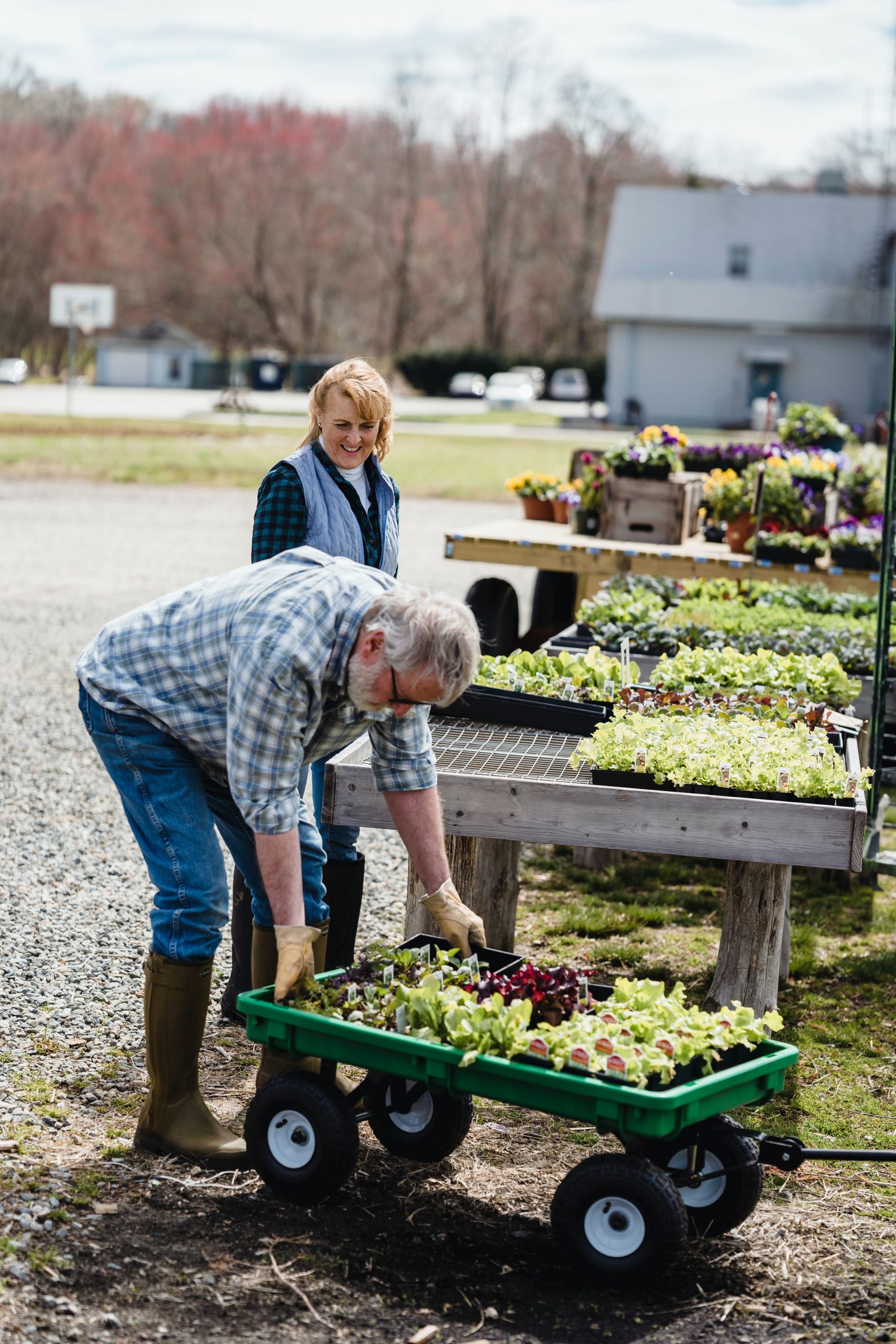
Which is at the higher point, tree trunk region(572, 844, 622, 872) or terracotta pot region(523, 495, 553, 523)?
terracotta pot region(523, 495, 553, 523)

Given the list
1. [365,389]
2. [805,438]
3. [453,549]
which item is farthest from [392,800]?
[805,438]

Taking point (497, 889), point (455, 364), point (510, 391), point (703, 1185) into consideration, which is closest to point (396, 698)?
point (703, 1185)

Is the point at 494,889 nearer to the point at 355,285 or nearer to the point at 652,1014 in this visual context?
the point at 652,1014

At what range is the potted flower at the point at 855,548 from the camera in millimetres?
7453

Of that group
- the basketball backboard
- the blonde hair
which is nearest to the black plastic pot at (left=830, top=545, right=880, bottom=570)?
the blonde hair

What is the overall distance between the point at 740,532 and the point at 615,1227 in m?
5.63

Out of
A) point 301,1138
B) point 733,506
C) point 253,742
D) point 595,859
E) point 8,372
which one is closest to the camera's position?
point 253,742

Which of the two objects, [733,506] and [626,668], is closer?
[626,668]

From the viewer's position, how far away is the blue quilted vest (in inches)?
147

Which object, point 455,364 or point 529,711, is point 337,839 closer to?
point 529,711

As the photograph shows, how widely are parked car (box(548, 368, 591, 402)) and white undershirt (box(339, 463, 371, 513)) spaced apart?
45180 millimetres

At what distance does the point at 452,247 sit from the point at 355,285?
15.2ft

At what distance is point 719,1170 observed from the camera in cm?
283

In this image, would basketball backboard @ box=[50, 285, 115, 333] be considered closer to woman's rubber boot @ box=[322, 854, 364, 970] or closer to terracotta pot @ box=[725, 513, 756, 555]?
terracotta pot @ box=[725, 513, 756, 555]
